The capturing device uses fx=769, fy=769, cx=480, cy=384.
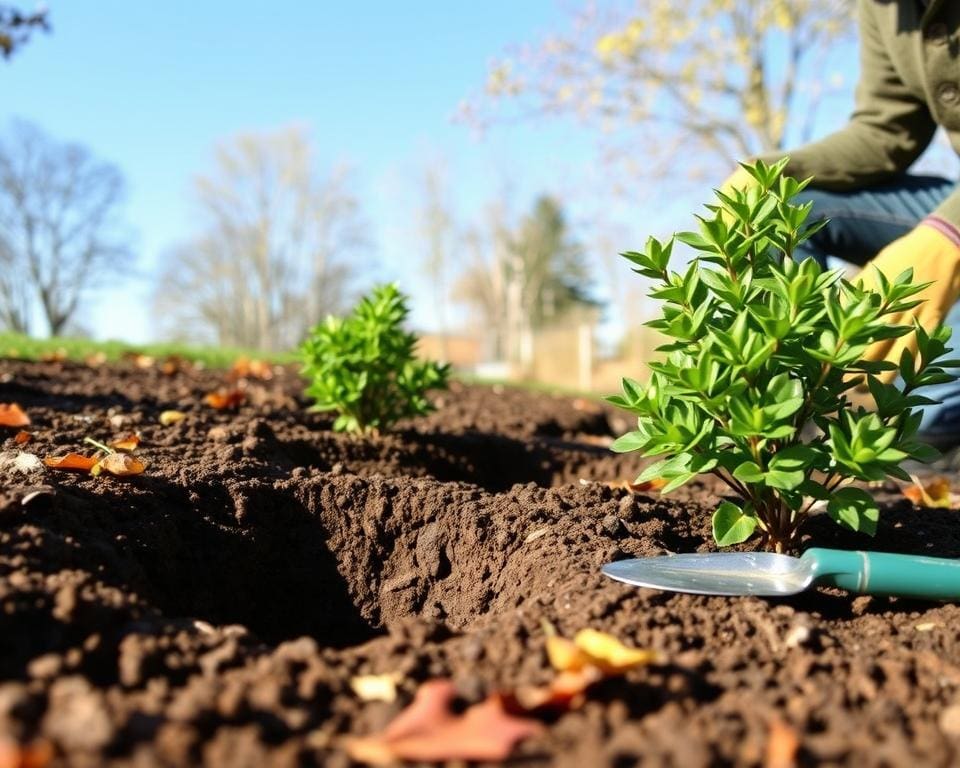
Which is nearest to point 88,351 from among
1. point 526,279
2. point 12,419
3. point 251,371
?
point 251,371

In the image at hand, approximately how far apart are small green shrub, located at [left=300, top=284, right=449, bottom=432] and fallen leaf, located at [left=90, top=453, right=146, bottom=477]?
1.06m

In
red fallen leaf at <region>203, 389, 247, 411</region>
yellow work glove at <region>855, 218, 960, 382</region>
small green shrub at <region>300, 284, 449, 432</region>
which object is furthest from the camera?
red fallen leaf at <region>203, 389, 247, 411</region>

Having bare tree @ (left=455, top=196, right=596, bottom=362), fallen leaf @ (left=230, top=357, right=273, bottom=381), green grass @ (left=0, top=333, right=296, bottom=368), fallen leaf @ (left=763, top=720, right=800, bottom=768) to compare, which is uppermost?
bare tree @ (left=455, top=196, right=596, bottom=362)

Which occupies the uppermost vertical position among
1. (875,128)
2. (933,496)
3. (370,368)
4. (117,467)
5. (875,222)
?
(875,128)

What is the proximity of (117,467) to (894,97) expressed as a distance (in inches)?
133

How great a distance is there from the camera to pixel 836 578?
1557mm

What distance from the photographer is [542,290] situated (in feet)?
151

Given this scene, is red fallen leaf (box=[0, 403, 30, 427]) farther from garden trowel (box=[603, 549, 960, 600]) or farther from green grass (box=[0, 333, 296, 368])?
green grass (box=[0, 333, 296, 368])

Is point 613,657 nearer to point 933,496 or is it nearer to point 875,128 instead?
point 933,496

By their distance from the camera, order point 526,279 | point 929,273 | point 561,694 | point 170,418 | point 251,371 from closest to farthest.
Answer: point 561,694 < point 929,273 < point 170,418 < point 251,371 < point 526,279

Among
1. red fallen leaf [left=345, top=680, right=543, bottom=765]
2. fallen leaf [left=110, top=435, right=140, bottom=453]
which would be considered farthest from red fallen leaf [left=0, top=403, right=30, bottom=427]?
red fallen leaf [left=345, top=680, right=543, bottom=765]

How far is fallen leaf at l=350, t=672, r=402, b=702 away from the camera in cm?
107

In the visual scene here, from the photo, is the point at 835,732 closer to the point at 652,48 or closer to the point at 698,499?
the point at 698,499

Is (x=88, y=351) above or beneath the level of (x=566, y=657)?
above
